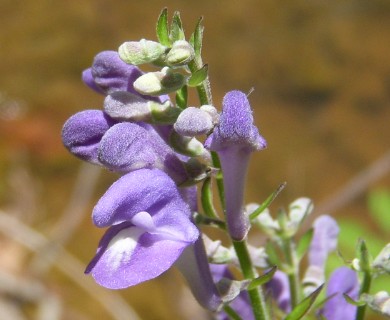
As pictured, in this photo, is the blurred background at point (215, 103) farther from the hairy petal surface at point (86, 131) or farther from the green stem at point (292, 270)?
the hairy petal surface at point (86, 131)

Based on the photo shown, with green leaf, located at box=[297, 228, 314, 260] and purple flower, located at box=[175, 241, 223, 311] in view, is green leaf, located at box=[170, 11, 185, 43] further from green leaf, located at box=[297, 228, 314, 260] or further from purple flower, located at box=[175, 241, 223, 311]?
green leaf, located at box=[297, 228, 314, 260]

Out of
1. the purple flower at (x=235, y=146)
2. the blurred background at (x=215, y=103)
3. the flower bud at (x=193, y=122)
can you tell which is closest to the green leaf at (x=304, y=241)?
the purple flower at (x=235, y=146)

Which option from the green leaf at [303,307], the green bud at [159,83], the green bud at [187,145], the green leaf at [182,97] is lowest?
the green leaf at [303,307]

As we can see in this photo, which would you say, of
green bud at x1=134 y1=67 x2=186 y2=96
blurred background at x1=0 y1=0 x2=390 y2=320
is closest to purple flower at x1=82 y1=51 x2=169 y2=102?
green bud at x1=134 y1=67 x2=186 y2=96

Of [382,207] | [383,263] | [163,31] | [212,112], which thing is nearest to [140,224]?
[212,112]

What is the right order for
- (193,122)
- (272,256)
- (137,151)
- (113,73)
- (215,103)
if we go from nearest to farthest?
(193,122), (137,151), (113,73), (272,256), (215,103)

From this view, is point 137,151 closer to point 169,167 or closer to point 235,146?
point 169,167
